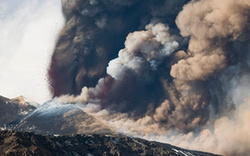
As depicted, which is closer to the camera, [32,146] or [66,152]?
Answer: [32,146]

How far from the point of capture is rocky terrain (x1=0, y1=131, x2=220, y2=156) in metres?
106

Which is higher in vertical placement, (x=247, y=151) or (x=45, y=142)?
(x=247, y=151)

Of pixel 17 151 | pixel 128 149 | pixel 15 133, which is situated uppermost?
pixel 128 149

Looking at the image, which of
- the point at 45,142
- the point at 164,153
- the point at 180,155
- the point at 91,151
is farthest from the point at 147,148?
the point at 45,142

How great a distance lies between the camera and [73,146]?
138 metres

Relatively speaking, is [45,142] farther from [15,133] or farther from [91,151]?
[91,151]

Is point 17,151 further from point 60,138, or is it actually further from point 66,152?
point 60,138

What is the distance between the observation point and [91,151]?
143875 mm

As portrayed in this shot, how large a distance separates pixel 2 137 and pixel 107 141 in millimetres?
61719

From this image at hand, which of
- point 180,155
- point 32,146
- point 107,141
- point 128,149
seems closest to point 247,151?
point 180,155

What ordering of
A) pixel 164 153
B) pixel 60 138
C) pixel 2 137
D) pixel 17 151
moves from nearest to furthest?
pixel 17 151
pixel 2 137
pixel 60 138
pixel 164 153

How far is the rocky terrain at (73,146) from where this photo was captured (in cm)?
10611

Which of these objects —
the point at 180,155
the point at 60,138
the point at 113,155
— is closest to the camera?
the point at 60,138

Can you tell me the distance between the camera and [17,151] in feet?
329
